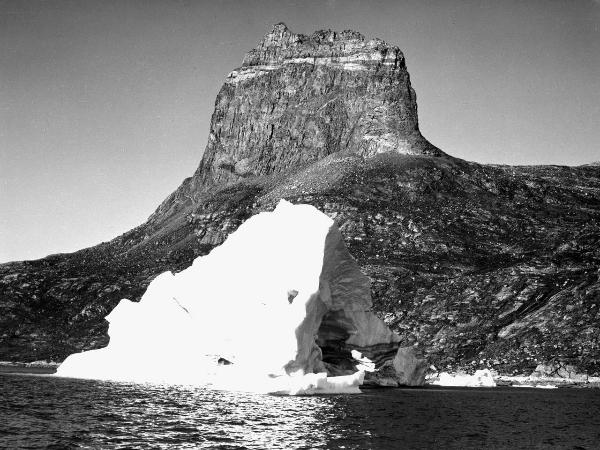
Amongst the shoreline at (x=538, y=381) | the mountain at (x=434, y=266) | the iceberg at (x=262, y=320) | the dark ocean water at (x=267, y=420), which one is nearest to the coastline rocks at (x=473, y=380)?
the shoreline at (x=538, y=381)

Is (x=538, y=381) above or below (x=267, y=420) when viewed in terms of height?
below

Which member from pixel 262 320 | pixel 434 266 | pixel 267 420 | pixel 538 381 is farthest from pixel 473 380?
pixel 434 266

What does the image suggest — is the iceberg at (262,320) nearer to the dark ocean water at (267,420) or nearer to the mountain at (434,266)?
the dark ocean water at (267,420)

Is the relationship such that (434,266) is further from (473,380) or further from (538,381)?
(473,380)

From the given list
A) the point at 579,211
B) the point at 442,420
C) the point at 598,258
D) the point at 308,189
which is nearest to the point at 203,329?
the point at 442,420

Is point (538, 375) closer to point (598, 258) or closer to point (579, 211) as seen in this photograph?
point (598, 258)

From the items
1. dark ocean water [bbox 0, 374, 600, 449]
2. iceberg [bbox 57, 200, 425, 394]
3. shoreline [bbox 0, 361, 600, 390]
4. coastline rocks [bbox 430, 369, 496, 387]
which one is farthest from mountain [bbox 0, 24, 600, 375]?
dark ocean water [bbox 0, 374, 600, 449]
